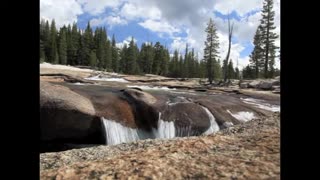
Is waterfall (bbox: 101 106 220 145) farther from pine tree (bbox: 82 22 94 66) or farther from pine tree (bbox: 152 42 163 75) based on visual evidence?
pine tree (bbox: 152 42 163 75)

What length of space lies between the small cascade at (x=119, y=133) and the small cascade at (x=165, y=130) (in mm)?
328

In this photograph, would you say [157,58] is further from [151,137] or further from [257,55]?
[151,137]

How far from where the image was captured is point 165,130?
14.2m

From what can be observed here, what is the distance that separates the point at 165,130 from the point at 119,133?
2043 millimetres

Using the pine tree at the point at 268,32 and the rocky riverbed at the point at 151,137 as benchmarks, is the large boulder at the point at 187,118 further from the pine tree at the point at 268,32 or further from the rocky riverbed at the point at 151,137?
the pine tree at the point at 268,32

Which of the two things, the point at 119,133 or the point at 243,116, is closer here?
the point at 119,133

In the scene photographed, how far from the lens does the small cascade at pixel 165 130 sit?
14.0 meters

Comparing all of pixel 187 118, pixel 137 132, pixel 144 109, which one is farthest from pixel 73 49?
pixel 137 132

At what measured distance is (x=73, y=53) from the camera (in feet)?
253
